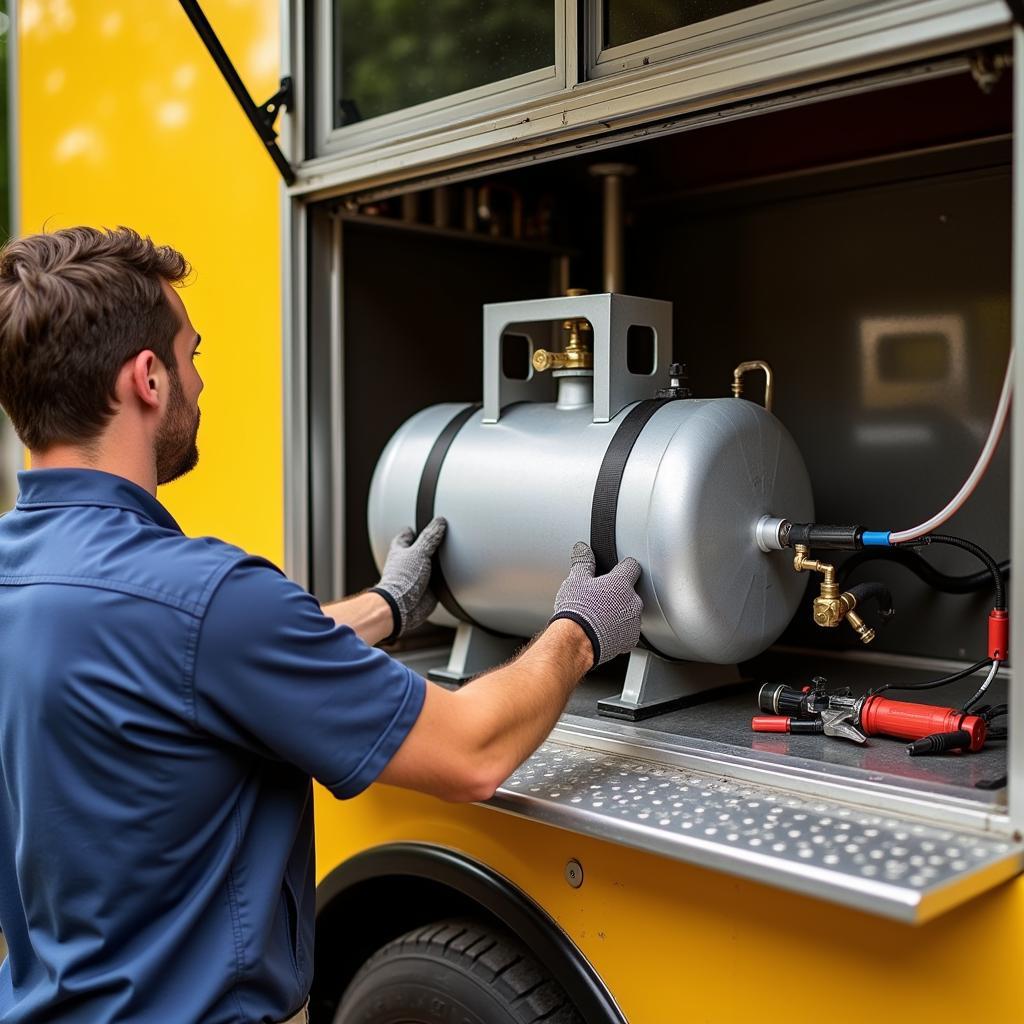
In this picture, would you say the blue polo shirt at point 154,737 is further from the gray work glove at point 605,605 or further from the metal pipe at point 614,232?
the metal pipe at point 614,232

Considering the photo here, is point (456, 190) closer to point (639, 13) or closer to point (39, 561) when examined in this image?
point (639, 13)

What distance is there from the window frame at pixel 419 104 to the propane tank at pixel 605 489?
1.10 ft

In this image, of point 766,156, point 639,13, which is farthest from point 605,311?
point 766,156

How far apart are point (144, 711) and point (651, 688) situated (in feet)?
2.85

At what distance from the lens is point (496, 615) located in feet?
6.81

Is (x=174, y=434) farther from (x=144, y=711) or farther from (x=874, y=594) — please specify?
(x=874, y=594)

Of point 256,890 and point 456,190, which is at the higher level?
point 456,190

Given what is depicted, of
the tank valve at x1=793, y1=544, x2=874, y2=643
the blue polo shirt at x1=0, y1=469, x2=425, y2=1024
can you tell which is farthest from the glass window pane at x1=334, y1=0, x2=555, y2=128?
the blue polo shirt at x1=0, y1=469, x2=425, y2=1024

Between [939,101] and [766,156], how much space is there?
0.40m

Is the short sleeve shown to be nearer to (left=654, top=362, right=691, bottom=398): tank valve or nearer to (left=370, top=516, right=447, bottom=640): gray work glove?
(left=370, top=516, right=447, bottom=640): gray work glove

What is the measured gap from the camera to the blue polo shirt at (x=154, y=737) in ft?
4.23

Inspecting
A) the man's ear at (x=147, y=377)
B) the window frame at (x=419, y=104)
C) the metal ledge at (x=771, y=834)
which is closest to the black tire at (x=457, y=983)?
the metal ledge at (x=771, y=834)

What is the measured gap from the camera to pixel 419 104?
6.80ft

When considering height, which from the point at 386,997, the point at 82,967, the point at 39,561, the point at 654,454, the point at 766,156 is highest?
the point at 766,156
